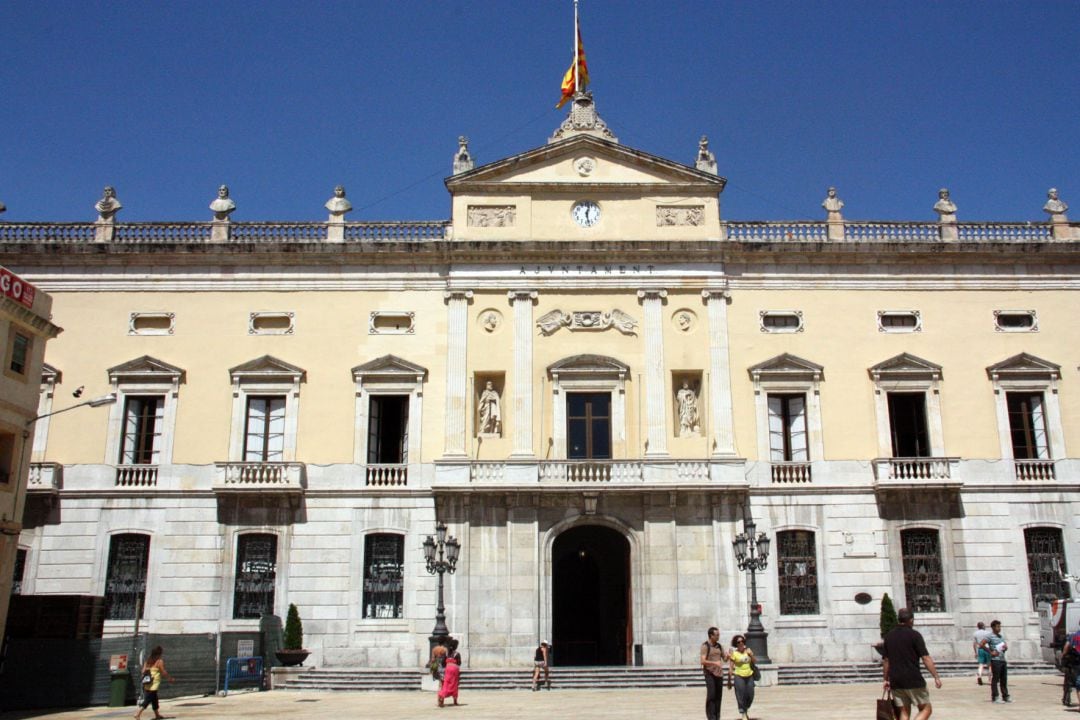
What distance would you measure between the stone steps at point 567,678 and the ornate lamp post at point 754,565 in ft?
2.65

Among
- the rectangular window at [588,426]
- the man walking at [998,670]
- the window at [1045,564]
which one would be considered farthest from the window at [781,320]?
the man walking at [998,670]

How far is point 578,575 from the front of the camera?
32.6 m

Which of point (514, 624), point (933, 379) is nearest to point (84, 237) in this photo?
point (514, 624)

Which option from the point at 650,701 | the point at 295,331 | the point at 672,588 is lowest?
the point at 650,701

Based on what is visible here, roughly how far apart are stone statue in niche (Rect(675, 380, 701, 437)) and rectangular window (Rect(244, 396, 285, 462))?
1119 cm

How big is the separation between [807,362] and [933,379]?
3.60m

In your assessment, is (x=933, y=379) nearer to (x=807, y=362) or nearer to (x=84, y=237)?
(x=807, y=362)

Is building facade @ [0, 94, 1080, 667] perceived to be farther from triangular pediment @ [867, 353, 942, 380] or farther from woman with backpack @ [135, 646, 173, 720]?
woman with backpack @ [135, 646, 173, 720]

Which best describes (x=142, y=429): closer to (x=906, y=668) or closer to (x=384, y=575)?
(x=384, y=575)

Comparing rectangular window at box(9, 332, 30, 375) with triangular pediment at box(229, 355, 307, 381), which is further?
triangular pediment at box(229, 355, 307, 381)

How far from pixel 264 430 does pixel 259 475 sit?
1.59 metres

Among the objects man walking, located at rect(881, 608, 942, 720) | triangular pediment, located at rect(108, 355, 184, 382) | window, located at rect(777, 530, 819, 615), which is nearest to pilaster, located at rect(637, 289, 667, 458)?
window, located at rect(777, 530, 819, 615)

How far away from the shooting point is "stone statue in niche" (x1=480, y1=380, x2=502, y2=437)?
30328 mm

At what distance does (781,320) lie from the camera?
31.5m
